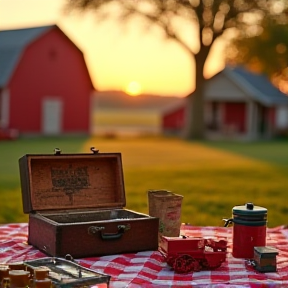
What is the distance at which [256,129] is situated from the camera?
43.6 metres

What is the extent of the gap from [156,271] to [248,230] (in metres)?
0.80

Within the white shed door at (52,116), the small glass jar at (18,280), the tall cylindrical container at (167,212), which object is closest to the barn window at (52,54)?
the white shed door at (52,116)

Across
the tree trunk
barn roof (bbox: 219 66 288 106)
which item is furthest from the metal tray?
barn roof (bbox: 219 66 288 106)

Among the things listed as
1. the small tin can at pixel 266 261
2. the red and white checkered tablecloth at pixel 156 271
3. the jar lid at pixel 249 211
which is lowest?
the red and white checkered tablecloth at pixel 156 271

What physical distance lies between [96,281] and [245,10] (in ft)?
102

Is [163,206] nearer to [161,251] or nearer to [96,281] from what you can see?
[161,251]

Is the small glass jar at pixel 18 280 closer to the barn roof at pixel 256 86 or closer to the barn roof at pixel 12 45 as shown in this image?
the barn roof at pixel 12 45

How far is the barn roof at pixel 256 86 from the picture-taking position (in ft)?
141

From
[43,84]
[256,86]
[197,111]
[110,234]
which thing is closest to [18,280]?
[110,234]

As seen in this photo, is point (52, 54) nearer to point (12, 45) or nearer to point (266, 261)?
point (12, 45)

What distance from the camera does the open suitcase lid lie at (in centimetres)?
567

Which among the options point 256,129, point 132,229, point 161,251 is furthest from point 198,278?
point 256,129

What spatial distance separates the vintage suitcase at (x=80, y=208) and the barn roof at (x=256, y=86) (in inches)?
1464

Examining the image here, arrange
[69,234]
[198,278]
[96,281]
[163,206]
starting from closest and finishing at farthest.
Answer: [96,281] → [198,278] → [69,234] → [163,206]
